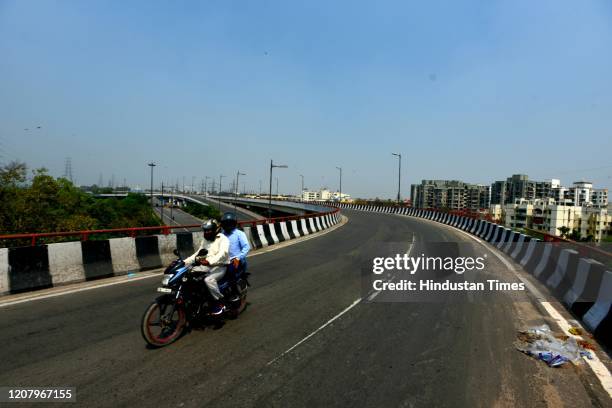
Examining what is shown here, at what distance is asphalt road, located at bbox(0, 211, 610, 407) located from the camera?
3828 mm

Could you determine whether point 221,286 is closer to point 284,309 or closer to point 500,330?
point 284,309

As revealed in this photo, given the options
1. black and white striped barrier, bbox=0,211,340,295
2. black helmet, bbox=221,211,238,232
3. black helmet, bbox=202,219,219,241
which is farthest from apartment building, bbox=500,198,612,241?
black helmet, bbox=202,219,219,241

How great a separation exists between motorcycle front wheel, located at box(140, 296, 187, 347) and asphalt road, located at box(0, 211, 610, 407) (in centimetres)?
17

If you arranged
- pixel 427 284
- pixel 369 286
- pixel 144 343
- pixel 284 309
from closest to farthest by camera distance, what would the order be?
1. pixel 144 343
2. pixel 284 309
3. pixel 369 286
4. pixel 427 284

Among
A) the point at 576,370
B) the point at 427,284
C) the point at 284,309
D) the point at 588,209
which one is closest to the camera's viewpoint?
the point at 576,370

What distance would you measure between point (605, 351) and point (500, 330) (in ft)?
4.24

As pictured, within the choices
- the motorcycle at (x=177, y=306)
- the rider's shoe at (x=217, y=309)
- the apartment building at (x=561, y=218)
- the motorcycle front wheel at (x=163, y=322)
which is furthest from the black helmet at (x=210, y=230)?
the apartment building at (x=561, y=218)

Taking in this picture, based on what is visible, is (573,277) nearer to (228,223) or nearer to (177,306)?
(228,223)

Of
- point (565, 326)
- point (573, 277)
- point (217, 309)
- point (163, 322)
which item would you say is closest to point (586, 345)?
point (565, 326)

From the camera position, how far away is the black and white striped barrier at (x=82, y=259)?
7.33 metres

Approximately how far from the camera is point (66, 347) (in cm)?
481

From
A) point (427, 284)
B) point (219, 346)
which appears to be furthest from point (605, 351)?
point (219, 346)

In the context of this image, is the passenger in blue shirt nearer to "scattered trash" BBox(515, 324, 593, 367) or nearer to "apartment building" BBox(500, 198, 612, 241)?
"scattered trash" BBox(515, 324, 593, 367)

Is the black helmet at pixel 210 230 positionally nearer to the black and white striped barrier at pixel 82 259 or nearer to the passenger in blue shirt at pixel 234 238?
the passenger in blue shirt at pixel 234 238
